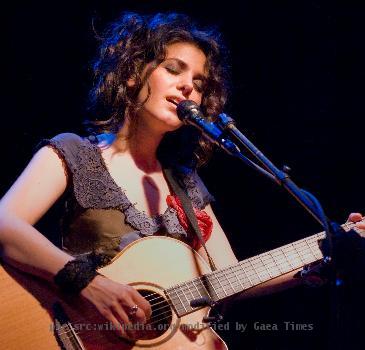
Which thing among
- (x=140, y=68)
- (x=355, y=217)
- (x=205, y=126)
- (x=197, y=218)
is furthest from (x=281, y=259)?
(x=140, y=68)

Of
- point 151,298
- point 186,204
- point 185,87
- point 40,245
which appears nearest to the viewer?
point 40,245

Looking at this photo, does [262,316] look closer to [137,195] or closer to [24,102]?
[137,195]

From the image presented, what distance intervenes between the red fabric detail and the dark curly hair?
14.9 inches

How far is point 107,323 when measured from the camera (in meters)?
1.79

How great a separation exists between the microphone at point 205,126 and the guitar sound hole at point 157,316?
77 cm

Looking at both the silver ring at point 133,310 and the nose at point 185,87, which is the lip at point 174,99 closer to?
the nose at point 185,87

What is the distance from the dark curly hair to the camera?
260 cm

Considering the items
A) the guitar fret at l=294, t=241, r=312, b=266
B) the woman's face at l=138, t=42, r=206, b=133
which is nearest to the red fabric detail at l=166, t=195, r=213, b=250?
the woman's face at l=138, t=42, r=206, b=133

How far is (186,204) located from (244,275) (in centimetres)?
55

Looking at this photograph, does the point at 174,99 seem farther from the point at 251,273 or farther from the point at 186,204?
the point at 251,273

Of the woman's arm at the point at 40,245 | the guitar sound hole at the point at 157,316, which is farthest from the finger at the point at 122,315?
the guitar sound hole at the point at 157,316

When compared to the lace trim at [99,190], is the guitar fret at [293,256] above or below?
below

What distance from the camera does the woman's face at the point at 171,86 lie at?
2.39m

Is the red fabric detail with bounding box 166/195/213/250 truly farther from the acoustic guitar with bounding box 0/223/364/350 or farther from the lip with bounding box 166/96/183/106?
the lip with bounding box 166/96/183/106
